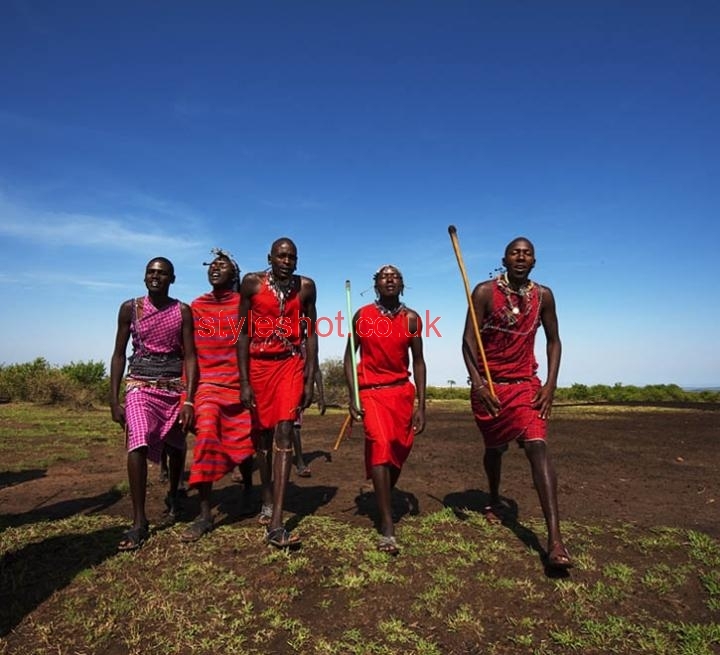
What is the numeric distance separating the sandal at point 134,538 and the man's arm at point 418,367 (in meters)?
2.53

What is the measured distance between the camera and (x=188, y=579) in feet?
12.4

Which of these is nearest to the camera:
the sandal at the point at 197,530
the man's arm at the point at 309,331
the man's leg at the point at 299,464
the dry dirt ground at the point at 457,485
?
the sandal at the point at 197,530

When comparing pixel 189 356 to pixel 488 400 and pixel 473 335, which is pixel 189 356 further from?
pixel 488 400

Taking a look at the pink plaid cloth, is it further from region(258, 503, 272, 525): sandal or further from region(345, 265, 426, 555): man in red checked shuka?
region(345, 265, 426, 555): man in red checked shuka

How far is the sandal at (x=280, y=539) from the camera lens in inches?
167

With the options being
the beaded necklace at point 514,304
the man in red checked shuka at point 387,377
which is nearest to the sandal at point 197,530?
the man in red checked shuka at point 387,377

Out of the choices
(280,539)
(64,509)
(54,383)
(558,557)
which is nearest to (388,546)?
(280,539)

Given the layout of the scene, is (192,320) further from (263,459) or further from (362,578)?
(362,578)

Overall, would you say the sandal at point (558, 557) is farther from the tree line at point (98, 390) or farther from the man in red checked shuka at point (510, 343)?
the tree line at point (98, 390)

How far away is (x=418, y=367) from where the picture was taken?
517 centimetres

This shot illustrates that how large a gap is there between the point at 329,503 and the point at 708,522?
3880mm

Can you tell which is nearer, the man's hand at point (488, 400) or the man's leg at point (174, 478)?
the man's hand at point (488, 400)

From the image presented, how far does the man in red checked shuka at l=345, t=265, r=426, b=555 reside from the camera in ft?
15.4

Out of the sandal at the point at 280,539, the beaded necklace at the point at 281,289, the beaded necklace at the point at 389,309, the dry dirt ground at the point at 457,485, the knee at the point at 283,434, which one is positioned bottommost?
the dry dirt ground at the point at 457,485
